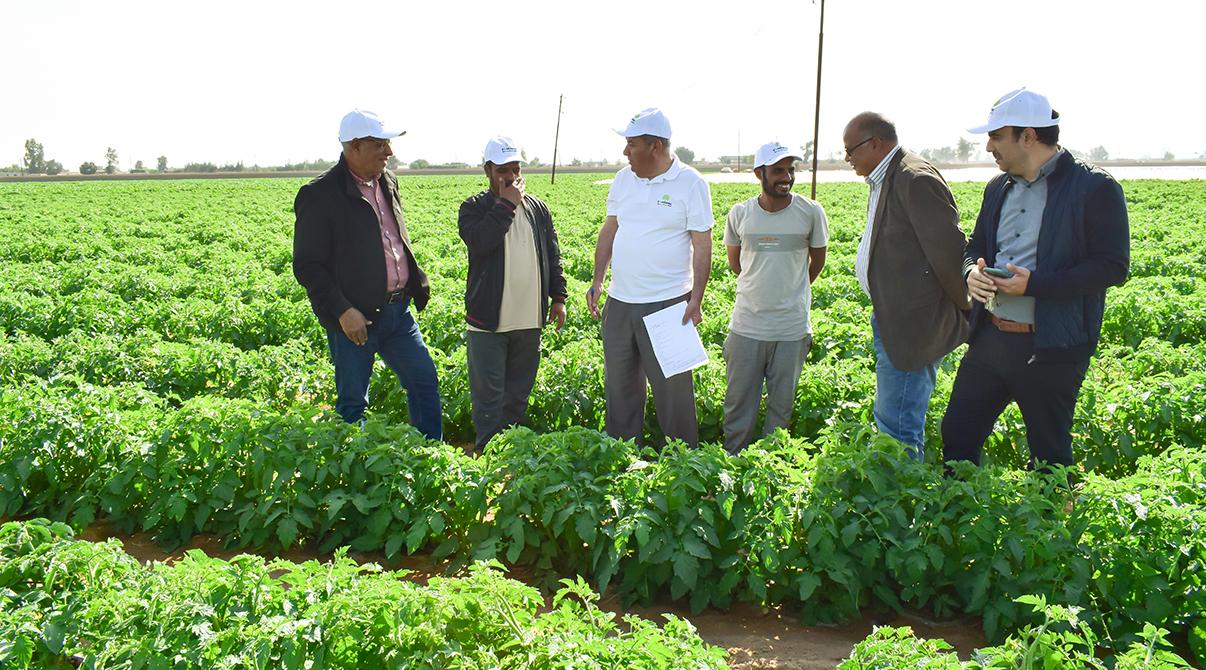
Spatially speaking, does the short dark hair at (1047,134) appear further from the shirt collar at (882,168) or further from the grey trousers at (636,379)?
the grey trousers at (636,379)

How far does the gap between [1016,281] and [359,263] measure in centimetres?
321

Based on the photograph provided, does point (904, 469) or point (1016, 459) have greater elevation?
point (904, 469)

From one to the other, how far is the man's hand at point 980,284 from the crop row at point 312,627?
191 cm

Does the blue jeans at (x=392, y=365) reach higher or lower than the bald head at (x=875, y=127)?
lower

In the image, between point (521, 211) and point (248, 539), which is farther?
point (521, 211)

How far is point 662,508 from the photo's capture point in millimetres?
3570

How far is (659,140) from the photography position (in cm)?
457

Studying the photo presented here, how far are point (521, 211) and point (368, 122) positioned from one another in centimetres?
108

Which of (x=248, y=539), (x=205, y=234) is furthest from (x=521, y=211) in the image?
(x=205, y=234)

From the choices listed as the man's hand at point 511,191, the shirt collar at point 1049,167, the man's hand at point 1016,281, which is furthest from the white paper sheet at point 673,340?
the shirt collar at point 1049,167

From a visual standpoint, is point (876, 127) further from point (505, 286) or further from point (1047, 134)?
point (505, 286)

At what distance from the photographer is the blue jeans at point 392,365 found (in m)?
4.81

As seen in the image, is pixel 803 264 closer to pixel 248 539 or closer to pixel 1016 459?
pixel 1016 459

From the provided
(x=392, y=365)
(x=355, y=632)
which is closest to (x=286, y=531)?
(x=392, y=365)
